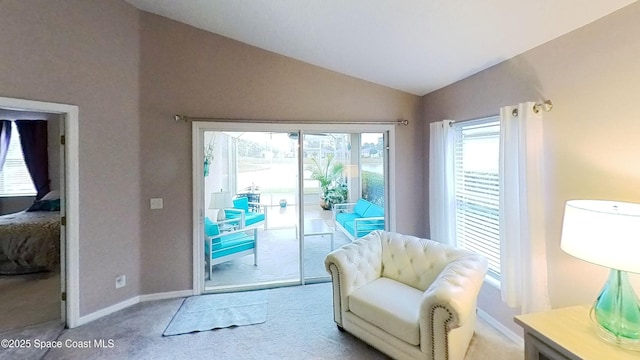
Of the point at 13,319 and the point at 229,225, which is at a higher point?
the point at 229,225

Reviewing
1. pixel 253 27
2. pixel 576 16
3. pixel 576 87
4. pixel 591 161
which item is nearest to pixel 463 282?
pixel 591 161

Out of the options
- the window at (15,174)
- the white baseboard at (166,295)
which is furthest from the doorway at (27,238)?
the white baseboard at (166,295)

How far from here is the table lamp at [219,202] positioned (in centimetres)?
383

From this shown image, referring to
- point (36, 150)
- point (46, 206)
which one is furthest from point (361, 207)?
point (36, 150)

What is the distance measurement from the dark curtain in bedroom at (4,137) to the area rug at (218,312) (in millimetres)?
4989

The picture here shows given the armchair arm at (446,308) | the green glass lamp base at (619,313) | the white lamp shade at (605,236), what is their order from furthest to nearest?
the armchair arm at (446,308)
the green glass lamp base at (619,313)
the white lamp shade at (605,236)

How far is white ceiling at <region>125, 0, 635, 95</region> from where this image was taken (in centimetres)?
204

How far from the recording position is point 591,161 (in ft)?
6.59

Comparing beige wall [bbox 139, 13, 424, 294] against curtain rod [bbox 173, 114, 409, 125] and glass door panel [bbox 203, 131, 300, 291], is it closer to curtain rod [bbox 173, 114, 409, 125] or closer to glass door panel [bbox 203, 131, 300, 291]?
curtain rod [bbox 173, 114, 409, 125]

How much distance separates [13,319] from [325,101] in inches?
159

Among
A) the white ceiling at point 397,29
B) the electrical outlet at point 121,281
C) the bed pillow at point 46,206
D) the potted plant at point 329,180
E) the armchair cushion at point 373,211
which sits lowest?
the electrical outlet at point 121,281

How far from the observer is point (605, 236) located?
54.6 inches

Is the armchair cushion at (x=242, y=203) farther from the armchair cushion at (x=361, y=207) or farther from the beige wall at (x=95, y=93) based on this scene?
the armchair cushion at (x=361, y=207)

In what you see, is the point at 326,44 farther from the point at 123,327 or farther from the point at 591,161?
the point at 123,327
